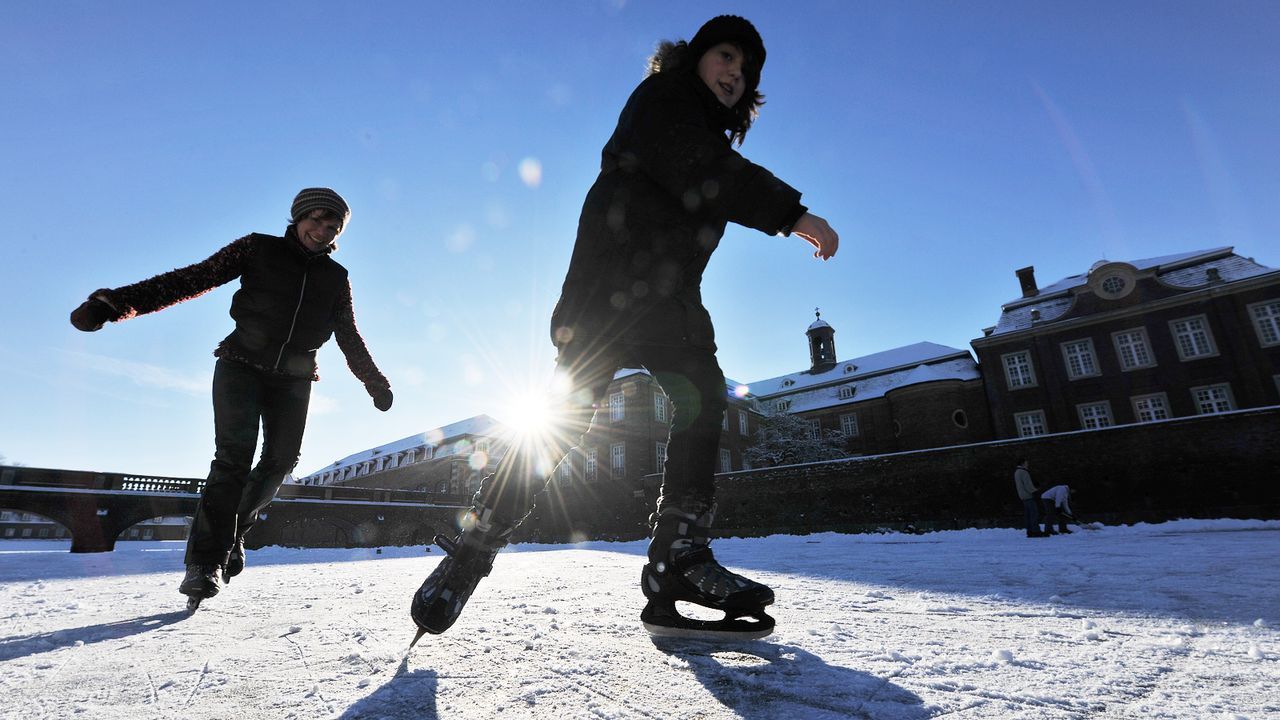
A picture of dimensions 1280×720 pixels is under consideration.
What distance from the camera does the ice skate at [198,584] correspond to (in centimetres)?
221

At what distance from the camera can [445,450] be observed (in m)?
45.1

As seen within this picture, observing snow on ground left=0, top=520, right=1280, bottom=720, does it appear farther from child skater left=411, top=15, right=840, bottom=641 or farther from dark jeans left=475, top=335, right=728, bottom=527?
dark jeans left=475, top=335, right=728, bottom=527

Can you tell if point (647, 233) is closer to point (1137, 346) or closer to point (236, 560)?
point (236, 560)

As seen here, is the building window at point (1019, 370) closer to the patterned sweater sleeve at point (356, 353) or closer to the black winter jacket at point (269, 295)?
the patterned sweater sleeve at point (356, 353)

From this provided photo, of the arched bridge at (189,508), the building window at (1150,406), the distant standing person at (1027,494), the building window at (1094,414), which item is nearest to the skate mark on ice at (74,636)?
the distant standing person at (1027,494)

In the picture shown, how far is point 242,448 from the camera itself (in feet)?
8.82

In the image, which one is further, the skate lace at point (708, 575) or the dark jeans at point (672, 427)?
the dark jeans at point (672, 427)

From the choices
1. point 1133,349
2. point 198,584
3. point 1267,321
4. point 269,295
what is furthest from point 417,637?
point 1267,321

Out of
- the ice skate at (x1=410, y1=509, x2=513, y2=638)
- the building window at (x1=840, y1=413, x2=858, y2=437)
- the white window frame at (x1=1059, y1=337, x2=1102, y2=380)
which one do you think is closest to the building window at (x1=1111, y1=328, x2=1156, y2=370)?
the white window frame at (x1=1059, y1=337, x2=1102, y2=380)

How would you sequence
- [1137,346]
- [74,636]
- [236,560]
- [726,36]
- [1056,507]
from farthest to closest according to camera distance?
[1137,346] < [1056,507] < [236,560] < [726,36] < [74,636]

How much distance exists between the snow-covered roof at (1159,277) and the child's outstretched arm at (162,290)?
32957 millimetres

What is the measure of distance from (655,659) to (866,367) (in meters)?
39.2

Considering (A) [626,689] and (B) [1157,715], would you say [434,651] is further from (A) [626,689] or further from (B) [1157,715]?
(B) [1157,715]

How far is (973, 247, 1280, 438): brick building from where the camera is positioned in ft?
75.7
